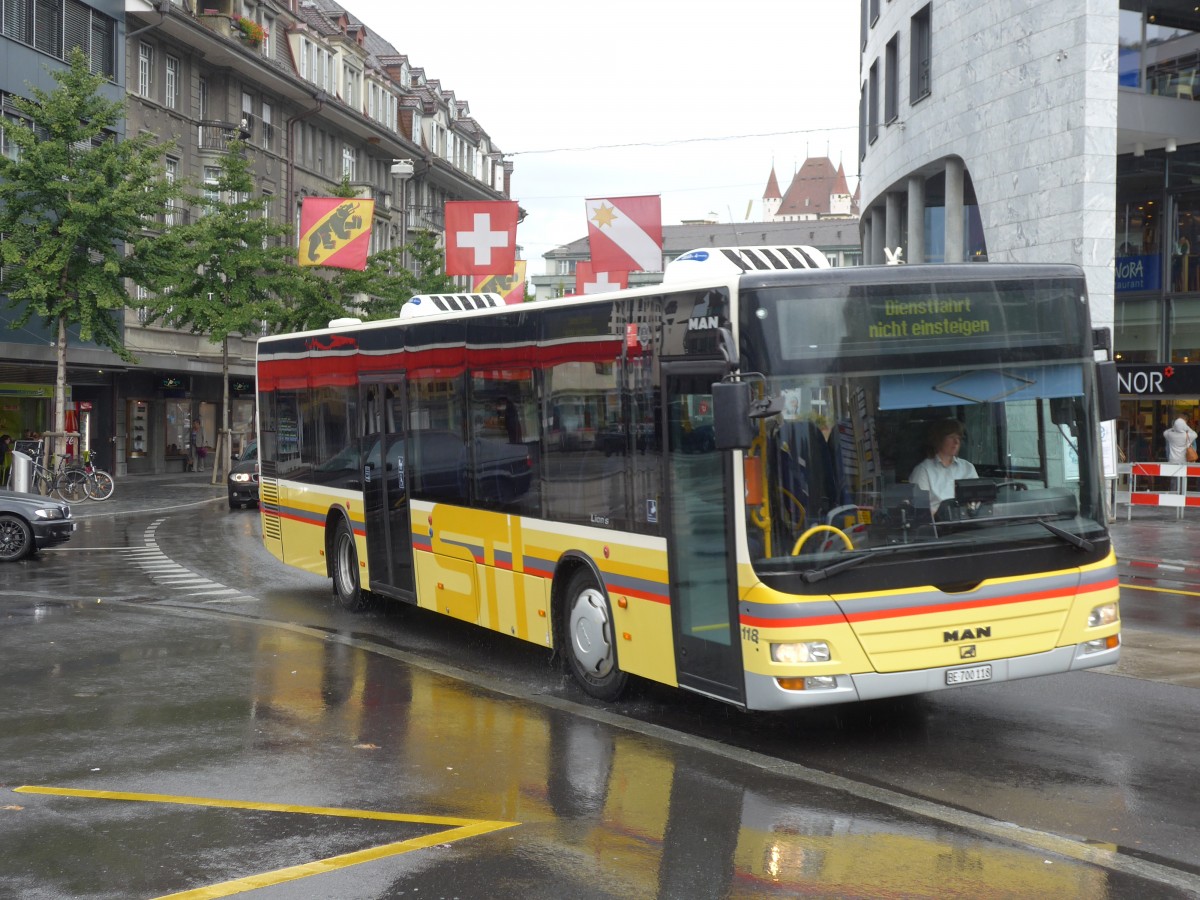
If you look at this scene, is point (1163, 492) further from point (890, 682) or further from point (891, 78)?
point (890, 682)

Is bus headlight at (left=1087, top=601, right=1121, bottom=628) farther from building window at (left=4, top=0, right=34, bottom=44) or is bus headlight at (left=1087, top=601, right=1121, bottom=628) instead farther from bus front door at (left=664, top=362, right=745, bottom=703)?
building window at (left=4, top=0, right=34, bottom=44)

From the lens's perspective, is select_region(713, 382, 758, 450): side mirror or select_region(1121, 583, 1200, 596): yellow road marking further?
select_region(1121, 583, 1200, 596): yellow road marking

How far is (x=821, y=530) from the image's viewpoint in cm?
784

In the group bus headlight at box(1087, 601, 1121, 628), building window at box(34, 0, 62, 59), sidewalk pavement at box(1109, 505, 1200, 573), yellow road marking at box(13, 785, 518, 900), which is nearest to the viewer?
yellow road marking at box(13, 785, 518, 900)

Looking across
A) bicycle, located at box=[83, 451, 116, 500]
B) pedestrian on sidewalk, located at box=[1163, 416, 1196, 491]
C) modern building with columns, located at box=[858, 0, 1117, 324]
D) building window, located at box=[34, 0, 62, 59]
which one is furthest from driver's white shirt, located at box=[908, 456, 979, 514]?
building window, located at box=[34, 0, 62, 59]

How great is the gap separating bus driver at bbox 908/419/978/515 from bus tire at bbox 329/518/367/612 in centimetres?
777

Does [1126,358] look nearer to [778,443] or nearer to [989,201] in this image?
[989,201]

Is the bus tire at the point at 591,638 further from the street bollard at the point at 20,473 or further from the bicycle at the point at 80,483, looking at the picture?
the bicycle at the point at 80,483

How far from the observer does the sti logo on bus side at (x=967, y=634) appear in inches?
316

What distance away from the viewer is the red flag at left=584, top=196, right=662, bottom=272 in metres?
20.4

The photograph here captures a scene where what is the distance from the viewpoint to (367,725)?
920 cm

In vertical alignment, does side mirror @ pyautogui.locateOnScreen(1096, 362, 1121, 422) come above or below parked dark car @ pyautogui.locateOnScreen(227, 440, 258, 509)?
above

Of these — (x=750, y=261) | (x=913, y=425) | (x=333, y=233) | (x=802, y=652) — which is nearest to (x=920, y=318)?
(x=913, y=425)

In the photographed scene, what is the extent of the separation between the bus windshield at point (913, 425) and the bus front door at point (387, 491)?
583 centimetres
